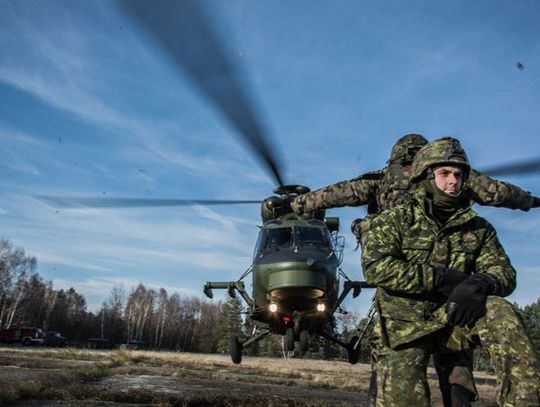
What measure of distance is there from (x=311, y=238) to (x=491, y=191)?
611cm

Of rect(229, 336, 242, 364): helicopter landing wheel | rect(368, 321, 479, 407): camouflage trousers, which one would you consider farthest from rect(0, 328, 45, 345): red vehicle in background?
rect(368, 321, 479, 407): camouflage trousers

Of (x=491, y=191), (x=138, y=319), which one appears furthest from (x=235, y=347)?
(x=138, y=319)

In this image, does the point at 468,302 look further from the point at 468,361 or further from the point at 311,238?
the point at 311,238

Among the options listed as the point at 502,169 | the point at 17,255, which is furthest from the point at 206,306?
the point at 502,169

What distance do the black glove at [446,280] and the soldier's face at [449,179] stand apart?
0.58m

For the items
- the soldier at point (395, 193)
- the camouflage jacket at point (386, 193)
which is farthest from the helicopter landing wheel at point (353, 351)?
the camouflage jacket at point (386, 193)

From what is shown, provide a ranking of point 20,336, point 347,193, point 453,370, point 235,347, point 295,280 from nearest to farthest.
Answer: point 453,370
point 347,193
point 295,280
point 235,347
point 20,336

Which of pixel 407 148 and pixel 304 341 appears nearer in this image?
pixel 407 148

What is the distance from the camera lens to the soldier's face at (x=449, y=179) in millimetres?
3309

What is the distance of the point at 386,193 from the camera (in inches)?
204

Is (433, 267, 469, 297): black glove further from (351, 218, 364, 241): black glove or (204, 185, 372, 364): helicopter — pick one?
(204, 185, 372, 364): helicopter

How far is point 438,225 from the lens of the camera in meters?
3.38

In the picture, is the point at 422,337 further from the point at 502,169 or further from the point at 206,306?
the point at 206,306

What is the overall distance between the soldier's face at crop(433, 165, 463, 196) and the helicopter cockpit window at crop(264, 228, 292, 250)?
22.8 feet
